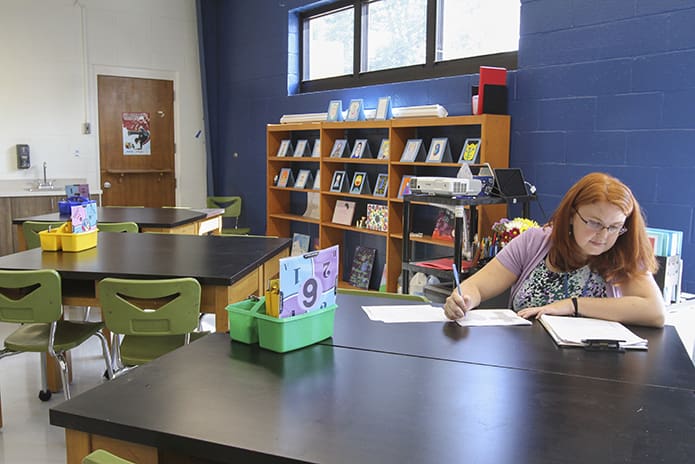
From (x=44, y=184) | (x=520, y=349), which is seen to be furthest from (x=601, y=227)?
(x=44, y=184)

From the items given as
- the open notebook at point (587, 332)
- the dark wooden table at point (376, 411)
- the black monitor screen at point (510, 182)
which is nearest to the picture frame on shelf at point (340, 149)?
the black monitor screen at point (510, 182)

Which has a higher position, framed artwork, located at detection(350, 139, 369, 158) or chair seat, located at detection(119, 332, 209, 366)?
framed artwork, located at detection(350, 139, 369, 158)

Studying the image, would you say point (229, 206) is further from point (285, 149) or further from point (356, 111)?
point (356, 111)

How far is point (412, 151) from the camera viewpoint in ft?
16.3

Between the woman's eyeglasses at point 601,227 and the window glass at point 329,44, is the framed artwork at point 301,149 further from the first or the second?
the woman's eyeglasses at point 601,227

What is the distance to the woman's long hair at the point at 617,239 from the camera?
2098 mm

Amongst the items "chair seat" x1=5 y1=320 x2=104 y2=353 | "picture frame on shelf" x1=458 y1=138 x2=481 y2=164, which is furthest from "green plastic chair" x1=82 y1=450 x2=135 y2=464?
"picture frame on shelf" x1=458 y1=138 x2=481 y2=164

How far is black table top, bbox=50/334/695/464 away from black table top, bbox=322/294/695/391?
7cm

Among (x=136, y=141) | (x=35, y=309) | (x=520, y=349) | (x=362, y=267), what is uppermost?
(x=136, y=141)

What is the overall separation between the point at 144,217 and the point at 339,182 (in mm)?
1859

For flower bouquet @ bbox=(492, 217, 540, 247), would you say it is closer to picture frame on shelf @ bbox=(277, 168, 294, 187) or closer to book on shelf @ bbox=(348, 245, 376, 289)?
book on shelf @ bbox=(348, 245, 376, 289)

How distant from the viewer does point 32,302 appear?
8.68ft

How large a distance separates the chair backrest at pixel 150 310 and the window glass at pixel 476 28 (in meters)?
3.13

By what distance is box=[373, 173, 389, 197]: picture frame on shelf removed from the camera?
17.4 ft
